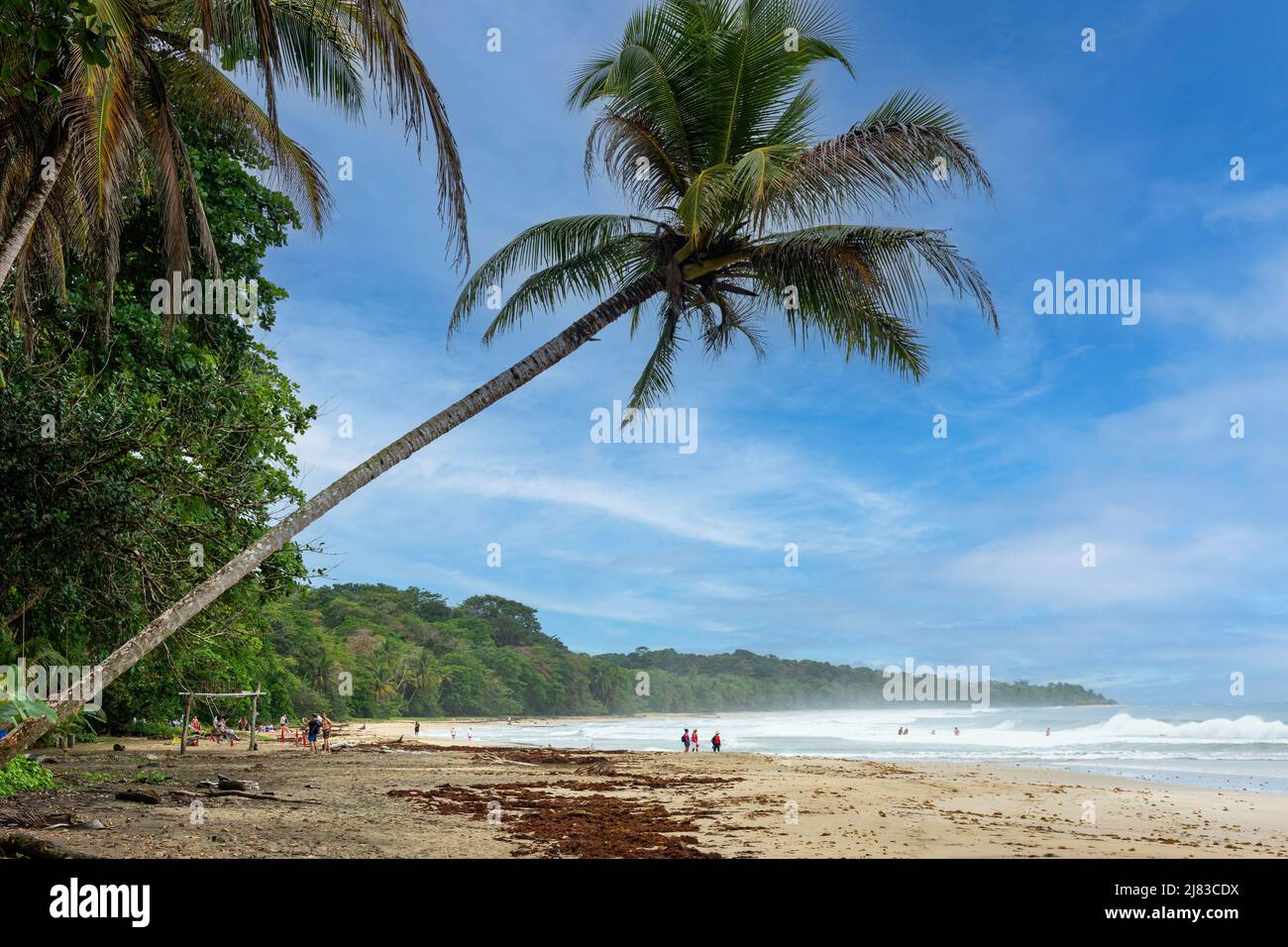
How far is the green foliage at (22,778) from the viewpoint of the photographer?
9273mm

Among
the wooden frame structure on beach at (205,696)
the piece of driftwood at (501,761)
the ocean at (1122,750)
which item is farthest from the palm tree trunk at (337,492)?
the ocean at (1122,750)

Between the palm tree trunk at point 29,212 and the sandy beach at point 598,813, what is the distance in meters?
4.30

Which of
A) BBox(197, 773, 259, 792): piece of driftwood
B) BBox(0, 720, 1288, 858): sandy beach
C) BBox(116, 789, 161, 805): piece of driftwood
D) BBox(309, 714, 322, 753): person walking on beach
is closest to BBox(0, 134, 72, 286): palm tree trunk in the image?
BBox(0, 720, 1288, 858): sandy beach

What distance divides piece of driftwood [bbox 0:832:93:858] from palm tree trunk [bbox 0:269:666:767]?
505mm

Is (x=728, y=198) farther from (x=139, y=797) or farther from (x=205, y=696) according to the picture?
(x=205, y=696)

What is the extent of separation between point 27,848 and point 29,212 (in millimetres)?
4952

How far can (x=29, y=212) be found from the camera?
7.20 m

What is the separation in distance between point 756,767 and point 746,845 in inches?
551

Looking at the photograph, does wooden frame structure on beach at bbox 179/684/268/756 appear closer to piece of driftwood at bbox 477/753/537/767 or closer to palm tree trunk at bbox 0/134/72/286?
piece of driftwood at bbox 477/753/537/767

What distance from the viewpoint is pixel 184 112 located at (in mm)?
11656

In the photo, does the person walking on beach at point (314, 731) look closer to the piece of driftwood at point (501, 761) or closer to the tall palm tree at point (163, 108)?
the piece of driftwood at point (501, 761)

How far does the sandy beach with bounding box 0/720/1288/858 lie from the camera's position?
7758 millimetres
